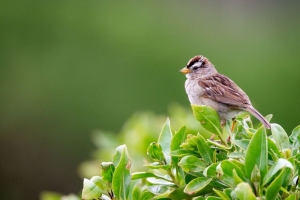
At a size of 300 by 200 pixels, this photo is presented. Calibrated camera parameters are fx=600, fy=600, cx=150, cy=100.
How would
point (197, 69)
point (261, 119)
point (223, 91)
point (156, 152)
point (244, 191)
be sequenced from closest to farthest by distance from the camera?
1. point (244, 191)
2. point (156, 152)
3. point (261, 119)
4. point (223, 91)
5. point (197, 69)

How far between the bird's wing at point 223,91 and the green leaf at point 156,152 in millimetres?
1138

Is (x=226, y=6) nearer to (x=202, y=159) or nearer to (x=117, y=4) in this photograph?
(x=117, y=4)

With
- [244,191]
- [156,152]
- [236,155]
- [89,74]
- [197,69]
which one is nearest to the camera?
[244,191]

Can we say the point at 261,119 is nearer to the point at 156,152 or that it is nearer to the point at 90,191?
the point at 156,152

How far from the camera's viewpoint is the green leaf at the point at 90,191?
1.52 metres

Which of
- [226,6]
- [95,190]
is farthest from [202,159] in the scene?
[226,6]

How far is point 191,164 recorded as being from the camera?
A: 150 centimetres

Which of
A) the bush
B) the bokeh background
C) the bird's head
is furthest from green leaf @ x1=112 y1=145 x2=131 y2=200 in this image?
the bokeh background

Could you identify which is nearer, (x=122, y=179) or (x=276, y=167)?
(x=276, y=167)

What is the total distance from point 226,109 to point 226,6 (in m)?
7.00

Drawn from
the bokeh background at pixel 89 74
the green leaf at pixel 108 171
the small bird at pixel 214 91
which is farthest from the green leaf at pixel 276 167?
the bokeh background at pixel 89 74

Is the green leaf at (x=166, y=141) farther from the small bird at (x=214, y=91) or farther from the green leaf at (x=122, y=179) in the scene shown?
the small bird at (x=214, y=91)

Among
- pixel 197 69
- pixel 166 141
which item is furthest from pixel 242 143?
pixel 197 69

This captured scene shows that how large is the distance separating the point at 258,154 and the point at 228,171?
78 millimetres
